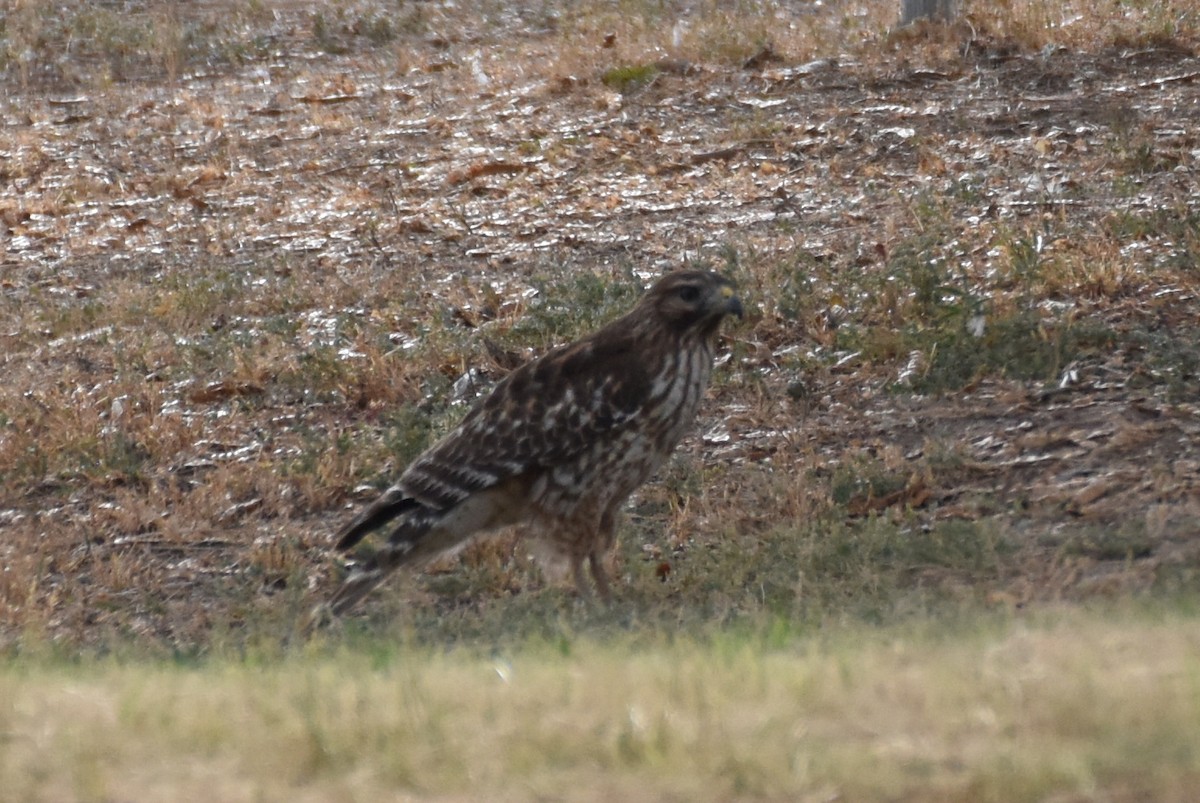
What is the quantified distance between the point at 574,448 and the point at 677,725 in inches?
134

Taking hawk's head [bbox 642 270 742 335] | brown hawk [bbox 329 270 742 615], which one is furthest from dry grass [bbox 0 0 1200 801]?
hawk's head [bbox 642 270 742 335]

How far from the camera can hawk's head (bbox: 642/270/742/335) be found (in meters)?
7.53

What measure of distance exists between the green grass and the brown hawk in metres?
2.34

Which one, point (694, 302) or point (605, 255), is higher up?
point (694, 302)

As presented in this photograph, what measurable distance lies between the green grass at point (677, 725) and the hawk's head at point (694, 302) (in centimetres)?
258

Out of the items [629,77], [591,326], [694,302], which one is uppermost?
[629,77]

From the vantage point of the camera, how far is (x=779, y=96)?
1489cm

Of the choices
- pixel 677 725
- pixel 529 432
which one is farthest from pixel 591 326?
pixel 677 725

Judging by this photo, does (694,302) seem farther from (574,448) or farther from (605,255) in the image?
(605,255)

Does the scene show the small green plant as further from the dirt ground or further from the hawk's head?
the hawk's head

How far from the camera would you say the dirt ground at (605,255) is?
28.1 ft

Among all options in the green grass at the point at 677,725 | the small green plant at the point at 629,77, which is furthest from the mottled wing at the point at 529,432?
the small green plant at the point at 629,77

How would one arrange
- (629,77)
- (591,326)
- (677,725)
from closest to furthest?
(677,725) < (591,326) < (629,77)

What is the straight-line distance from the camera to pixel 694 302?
7.55m
